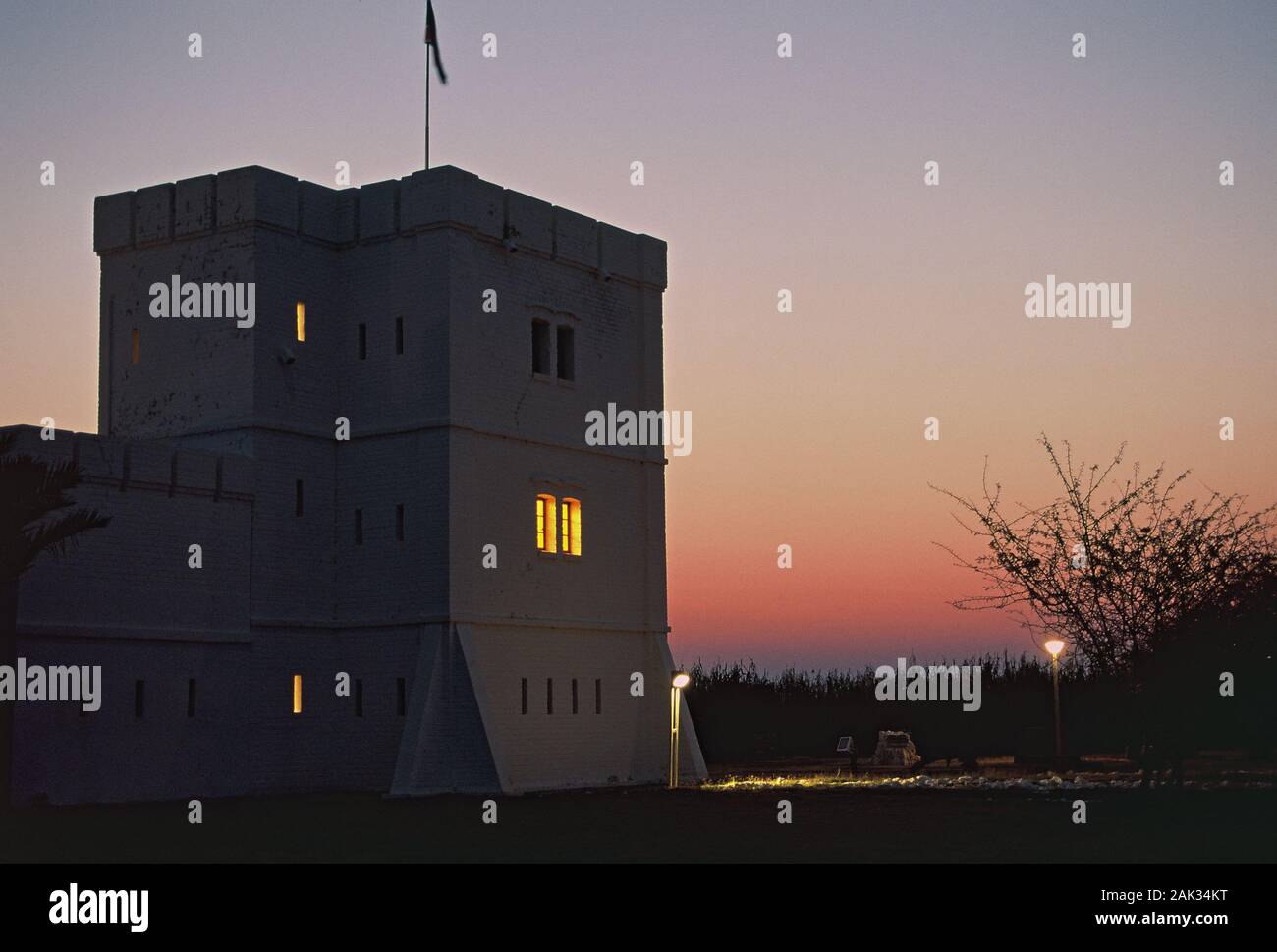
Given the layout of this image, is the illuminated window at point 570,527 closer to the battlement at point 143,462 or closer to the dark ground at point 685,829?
the dark ground at point 685,829

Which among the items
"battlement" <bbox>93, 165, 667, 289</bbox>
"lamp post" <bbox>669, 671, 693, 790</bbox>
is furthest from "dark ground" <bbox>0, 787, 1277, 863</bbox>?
"battlement" <bbox>93, 165, 667, 289</bbox>

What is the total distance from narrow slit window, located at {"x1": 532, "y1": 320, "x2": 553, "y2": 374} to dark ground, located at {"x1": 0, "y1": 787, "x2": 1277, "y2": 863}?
10000 mm

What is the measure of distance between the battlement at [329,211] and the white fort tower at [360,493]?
6cm

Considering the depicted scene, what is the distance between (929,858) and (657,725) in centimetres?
2032

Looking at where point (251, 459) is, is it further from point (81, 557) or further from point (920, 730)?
point (920, 730)

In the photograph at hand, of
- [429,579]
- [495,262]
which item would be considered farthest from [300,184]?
[429,579]

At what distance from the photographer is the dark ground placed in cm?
2398

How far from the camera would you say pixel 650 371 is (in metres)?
44.0

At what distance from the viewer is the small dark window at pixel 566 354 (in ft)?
137
